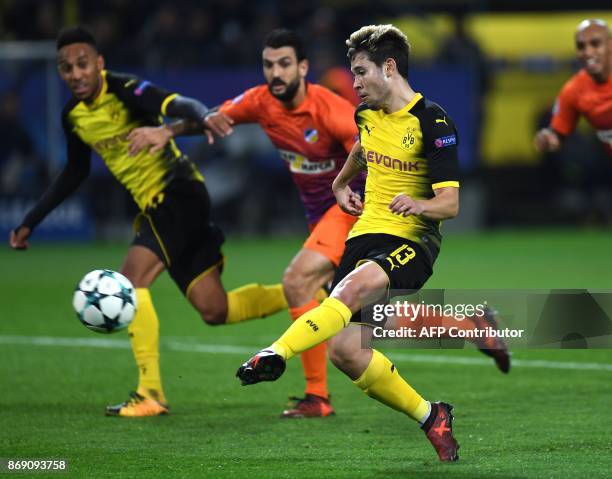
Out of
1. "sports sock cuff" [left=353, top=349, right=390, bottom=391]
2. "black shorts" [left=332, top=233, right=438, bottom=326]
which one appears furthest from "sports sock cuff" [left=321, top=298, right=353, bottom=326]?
"sports sock cuff" [left=353, top=349, right=390, bottom=391]

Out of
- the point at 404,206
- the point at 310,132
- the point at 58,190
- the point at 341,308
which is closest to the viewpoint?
the point at 404,206

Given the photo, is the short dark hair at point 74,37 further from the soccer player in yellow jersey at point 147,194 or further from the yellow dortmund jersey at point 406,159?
the yellow dortmund jersey at point 406,159

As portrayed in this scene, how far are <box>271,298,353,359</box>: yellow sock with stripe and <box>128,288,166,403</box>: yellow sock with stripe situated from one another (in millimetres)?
2291

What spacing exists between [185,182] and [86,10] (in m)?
15.6

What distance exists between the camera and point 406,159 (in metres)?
6.88

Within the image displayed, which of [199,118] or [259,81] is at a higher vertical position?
[199,118]

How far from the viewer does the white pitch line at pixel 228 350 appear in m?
10.2

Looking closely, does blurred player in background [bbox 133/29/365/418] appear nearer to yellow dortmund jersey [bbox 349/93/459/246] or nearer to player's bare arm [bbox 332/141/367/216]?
player's bare arm [bbox 332/141/367/216]

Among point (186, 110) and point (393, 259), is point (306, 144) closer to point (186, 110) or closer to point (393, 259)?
point (186, 110)

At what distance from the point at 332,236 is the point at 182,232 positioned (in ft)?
3.63

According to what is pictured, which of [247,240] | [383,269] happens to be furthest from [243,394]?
[247,240]

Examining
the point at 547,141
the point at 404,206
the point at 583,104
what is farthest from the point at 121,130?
the point at 583,104

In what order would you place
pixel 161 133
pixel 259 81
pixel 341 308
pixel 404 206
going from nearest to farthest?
pixel 404 206 → pixel 341 308 → pixel 161 133 → pixel 259 81

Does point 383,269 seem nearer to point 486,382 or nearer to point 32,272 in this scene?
point 486,382
